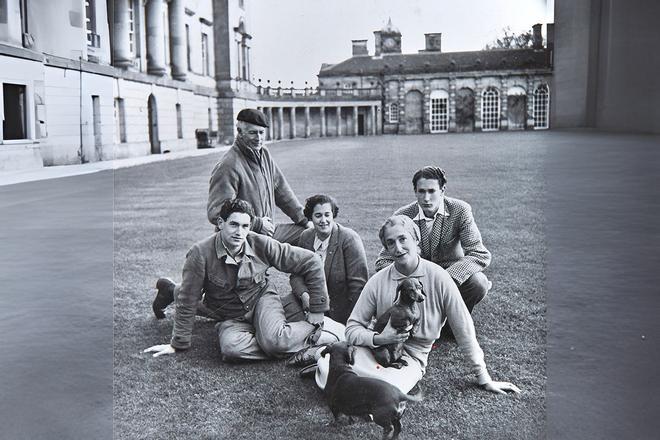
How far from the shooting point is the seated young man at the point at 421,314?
13.8 ft

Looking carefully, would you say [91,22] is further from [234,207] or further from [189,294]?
[234,207]

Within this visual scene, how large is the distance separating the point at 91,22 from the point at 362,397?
29.1 meters

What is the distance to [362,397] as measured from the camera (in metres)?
3.78

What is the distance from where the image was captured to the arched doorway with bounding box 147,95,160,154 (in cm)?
3459

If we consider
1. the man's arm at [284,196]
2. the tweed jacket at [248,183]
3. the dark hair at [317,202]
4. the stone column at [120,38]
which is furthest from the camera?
the stone column at [120,38]

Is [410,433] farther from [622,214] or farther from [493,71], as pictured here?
[493,71]

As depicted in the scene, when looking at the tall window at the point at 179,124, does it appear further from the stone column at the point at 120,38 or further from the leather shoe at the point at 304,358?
the leather shoe at the point at 304,358

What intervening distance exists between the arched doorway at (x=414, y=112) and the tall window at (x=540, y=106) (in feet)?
37.9

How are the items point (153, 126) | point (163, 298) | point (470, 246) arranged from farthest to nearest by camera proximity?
point (153, 126), point (163, 298), point (470, 246)

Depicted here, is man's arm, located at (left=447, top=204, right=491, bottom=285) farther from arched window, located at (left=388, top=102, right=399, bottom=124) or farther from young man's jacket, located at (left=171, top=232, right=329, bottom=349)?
arched window, located at (left=388, top=102, right=399, bottom=124)

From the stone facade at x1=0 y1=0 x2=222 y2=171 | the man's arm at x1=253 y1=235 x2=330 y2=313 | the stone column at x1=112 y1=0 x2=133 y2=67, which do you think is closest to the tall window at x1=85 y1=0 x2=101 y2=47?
the stone facade at x1=0 y1=0 x2=222 y2=171

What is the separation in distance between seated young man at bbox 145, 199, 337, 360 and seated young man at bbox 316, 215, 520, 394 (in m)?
0.70

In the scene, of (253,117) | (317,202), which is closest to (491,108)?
(253,117)

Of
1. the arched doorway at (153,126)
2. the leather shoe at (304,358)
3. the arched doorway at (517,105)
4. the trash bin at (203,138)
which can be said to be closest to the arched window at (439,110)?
the arched doorway at (517,105)
